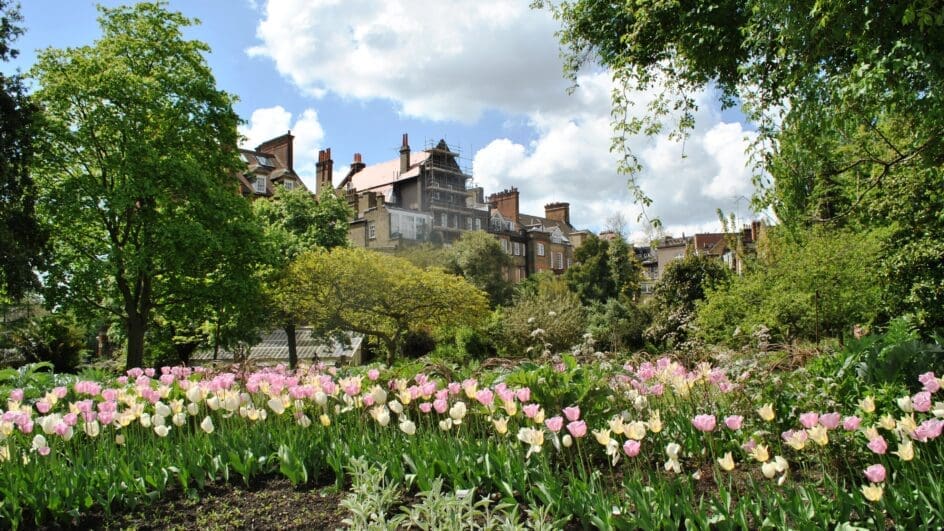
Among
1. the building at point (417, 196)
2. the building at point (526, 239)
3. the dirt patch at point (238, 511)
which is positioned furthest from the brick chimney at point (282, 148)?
the dirt patch at point (238, 511)

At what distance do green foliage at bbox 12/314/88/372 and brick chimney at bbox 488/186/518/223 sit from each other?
45.0 meters

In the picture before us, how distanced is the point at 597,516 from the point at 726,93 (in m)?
7.00

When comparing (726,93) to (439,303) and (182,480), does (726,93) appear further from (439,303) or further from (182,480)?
(439,303)

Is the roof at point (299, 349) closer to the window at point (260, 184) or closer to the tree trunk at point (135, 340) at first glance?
the tree trunk at point (135, 340)

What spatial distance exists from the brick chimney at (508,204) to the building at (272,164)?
71.1 feet

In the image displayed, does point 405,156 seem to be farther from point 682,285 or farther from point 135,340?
point 135,340

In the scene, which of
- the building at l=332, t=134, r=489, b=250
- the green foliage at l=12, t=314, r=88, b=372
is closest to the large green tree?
the green foliage at l=12, t=314, r=88, b=372

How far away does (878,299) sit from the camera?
15.2 m

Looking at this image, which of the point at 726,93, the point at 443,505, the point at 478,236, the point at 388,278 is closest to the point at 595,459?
the point at 443,505

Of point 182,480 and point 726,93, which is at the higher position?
point 726,93

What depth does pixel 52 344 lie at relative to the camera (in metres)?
22.7

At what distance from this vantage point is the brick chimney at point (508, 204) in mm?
65000

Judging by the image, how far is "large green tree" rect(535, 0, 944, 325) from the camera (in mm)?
4855

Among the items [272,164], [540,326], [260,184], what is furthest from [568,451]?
[272,164]
